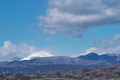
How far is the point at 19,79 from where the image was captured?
83.6 meters

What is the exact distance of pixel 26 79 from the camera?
85625 mm

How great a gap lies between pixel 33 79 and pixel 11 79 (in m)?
7.42

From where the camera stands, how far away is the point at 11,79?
83.2 metres

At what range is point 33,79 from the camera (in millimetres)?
86500

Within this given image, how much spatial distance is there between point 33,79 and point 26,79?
7.77 ft

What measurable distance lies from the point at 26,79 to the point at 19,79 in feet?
9.28

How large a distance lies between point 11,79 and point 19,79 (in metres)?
2.51

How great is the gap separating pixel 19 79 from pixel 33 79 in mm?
5084
